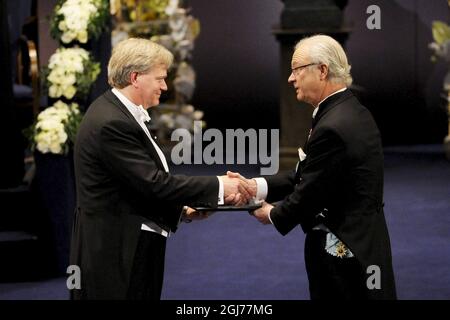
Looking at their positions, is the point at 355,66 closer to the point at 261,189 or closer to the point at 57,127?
the point at 57,127

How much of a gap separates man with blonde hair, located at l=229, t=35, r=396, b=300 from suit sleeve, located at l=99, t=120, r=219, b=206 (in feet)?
1.44

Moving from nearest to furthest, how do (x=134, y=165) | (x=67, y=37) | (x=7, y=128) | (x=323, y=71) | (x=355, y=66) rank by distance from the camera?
1. (x=134, y=165)
2. (x=323, y=71)
3. (x=67, y=37)
4. (x=7, y=128)
5. (x=355, y=66)

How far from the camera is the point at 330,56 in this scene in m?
3.69

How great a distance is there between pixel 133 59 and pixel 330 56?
0.67m

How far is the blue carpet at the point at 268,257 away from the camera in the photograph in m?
6.05

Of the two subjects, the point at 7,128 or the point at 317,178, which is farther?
the point at 7,128

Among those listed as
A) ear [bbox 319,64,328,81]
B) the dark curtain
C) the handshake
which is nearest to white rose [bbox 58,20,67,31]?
the dark curtain

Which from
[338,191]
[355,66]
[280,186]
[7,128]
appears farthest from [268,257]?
[355,66]

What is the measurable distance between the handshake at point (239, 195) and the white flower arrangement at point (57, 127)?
2.27 m

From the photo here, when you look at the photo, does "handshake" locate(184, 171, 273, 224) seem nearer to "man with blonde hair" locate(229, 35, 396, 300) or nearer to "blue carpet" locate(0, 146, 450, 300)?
"man with blonde hair" locate(229, 35, 396, 300)

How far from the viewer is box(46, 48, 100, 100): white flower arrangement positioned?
6270 mm
